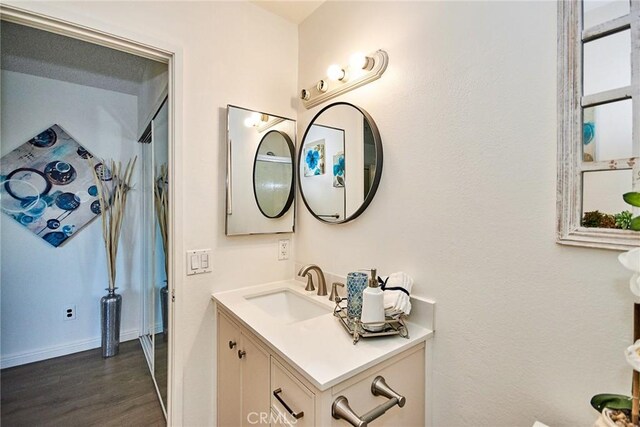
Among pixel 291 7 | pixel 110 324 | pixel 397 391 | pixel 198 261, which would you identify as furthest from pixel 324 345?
pixel 110 324

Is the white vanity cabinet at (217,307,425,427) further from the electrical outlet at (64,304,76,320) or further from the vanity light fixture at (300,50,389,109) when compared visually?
the electrical outlet at (64,304,76,320)

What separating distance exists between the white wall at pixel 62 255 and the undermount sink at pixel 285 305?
1.88 m

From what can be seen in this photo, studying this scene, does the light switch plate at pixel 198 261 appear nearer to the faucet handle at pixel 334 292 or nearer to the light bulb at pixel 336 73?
the faucet handle at pixel 334 292

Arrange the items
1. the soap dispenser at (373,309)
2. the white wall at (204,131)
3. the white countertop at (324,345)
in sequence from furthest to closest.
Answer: the white wall at (204,131)
the soap dispenser at (373,309)
the white countertop at (324,345)

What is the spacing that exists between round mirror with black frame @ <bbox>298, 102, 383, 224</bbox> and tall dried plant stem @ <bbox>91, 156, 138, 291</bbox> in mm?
1981

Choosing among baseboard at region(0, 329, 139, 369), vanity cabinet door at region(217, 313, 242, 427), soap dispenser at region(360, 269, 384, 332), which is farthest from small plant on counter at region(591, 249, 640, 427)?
baseboard at region(0, 329, 139, 369)

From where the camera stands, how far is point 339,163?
5.00 feet

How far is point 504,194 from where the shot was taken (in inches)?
37.5

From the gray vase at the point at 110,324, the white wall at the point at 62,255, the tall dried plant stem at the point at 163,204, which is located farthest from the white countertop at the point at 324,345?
the white wall at the point at 62,255

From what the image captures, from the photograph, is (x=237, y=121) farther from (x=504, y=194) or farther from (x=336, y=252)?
(x=504, y=194)

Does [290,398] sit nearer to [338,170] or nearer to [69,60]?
[338,170]

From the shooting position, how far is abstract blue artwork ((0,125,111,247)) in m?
2.42

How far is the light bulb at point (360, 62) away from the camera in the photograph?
1.36 metres

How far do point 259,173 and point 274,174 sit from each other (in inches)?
3.8
